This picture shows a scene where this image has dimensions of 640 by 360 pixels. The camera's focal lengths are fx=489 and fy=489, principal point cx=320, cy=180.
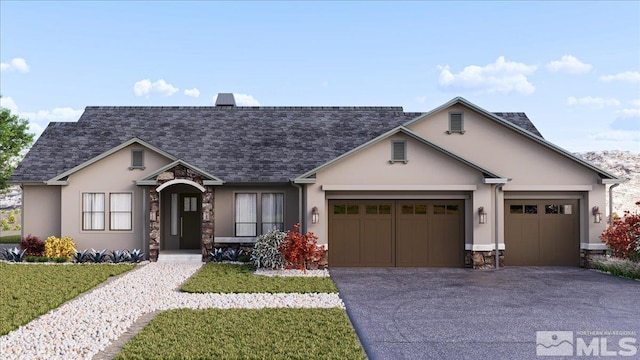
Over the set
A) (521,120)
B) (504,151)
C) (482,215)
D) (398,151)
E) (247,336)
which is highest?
(521,120)

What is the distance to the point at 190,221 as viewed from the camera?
1784cm

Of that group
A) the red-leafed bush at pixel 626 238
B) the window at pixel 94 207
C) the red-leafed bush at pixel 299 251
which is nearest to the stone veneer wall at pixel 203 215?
the window at pixel 94 207

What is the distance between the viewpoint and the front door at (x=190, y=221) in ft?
58.3

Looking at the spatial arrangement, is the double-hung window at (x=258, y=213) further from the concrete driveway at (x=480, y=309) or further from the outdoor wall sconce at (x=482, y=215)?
the outdoor wall sconce at (x=482, y=215)

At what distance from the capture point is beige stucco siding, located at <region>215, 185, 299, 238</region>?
16.8 metres

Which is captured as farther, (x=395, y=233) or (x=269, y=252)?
(x=395, y=233)

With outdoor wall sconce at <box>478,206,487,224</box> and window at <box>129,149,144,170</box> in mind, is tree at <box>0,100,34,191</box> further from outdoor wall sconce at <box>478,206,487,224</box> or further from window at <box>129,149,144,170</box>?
outdoor wall sconce at <box>478,206,487,224</box>

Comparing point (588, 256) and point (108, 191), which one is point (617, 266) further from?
point (108, 191)

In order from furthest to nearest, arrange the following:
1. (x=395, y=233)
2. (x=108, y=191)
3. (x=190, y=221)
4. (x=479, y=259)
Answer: (x=190, y=221)
(x=108, y=191)
(x=395, y=233)
(x=479, y=259)

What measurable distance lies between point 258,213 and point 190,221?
9.15 ft

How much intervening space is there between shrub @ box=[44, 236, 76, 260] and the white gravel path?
4.04 m

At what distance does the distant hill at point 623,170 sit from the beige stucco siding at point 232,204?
29122 mm

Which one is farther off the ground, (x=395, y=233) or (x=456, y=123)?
(x=456, y=123)

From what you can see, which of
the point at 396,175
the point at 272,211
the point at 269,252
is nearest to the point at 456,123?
the point at 396,175
